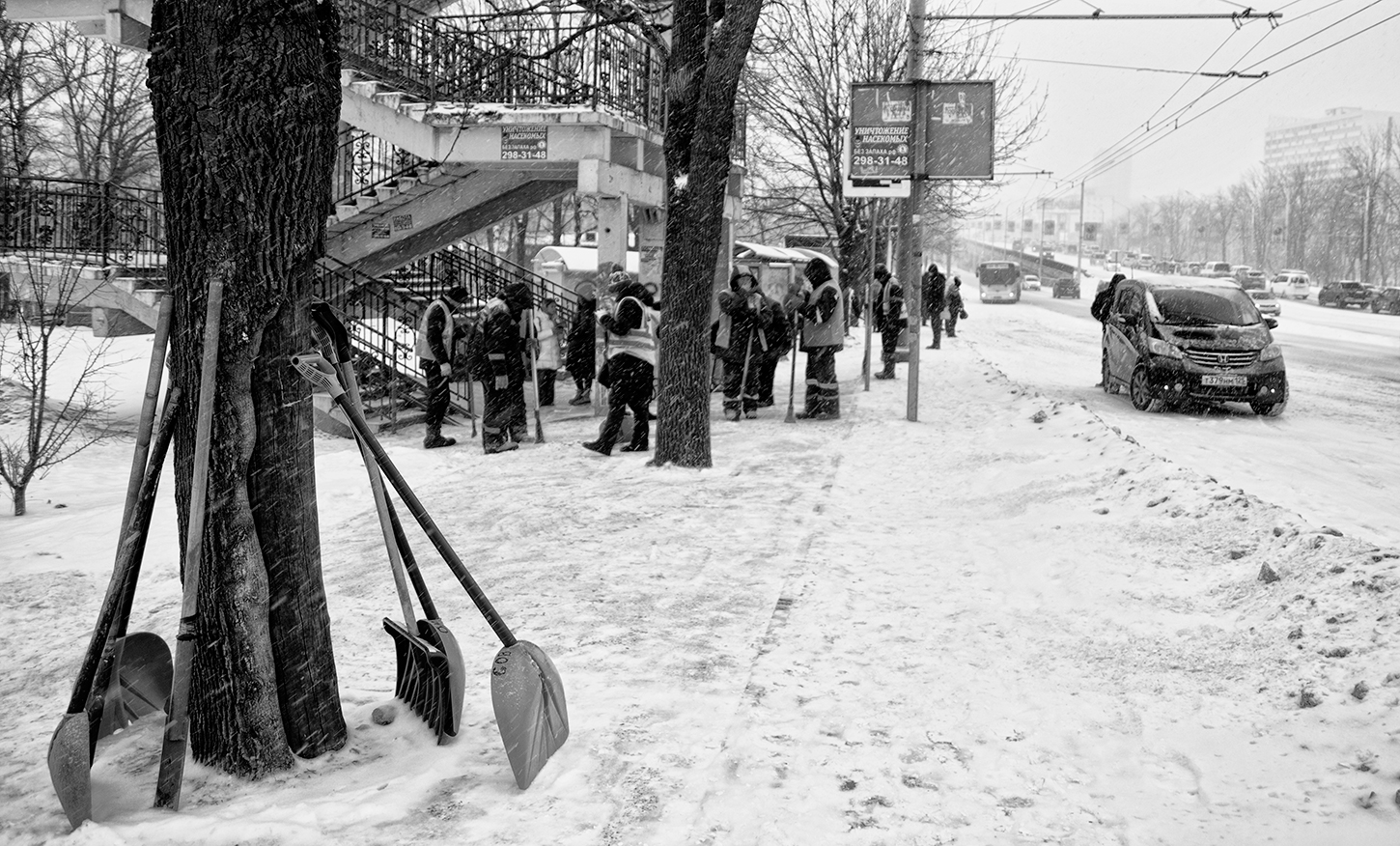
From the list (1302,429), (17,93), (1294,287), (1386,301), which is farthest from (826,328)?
(1294,287)

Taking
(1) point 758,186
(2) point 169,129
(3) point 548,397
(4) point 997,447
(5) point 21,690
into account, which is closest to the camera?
(2) point 169,129

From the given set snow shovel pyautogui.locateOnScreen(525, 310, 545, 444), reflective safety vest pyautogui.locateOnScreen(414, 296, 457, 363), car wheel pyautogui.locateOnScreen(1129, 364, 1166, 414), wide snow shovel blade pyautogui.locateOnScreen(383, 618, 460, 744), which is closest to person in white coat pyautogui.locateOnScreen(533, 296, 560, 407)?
snow shovel pyautogui.locateOnScreen(525, 310, 545, 444)

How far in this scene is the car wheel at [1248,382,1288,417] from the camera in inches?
563

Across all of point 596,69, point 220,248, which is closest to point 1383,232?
point 596,69

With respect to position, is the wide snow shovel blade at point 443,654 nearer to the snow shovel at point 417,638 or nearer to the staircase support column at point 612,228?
the snow shovel at point 417,638

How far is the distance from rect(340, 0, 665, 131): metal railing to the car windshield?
27.4 feet

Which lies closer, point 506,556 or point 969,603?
point 969,603

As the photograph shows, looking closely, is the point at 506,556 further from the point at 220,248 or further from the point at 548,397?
the point at 548,397

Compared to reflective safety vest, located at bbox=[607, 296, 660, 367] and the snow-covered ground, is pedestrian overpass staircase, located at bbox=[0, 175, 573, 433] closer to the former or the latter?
reflective safety vest, located at bbox=[607, 296, 660, 367]

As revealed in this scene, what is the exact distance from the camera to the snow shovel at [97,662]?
3473 mm

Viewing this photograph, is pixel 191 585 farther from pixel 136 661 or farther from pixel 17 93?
pixel 17 93

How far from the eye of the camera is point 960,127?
518 inches

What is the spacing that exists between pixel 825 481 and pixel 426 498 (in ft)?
11.1

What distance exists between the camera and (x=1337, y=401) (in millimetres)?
16641
